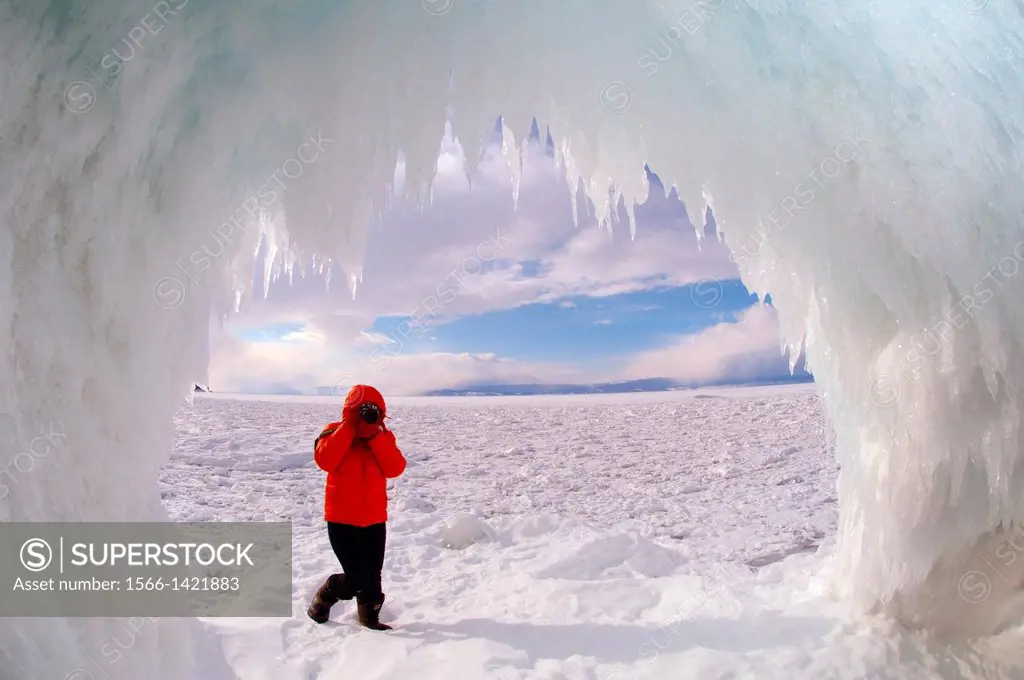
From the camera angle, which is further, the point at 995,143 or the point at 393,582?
the point at 393,582

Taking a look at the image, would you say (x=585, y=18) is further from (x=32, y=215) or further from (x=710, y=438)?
(x=710, y=438)

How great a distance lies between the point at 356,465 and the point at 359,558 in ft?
1.65

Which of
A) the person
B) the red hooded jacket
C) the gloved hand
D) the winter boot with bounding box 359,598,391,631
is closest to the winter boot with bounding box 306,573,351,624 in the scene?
the person

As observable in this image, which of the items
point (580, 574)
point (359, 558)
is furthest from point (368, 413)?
point (580, 574)

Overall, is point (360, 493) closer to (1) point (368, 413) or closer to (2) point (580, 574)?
(1) point (368, 413)

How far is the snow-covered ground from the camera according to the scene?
8.71 feet

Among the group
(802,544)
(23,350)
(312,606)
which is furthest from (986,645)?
(23,350)

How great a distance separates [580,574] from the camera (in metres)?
3.94

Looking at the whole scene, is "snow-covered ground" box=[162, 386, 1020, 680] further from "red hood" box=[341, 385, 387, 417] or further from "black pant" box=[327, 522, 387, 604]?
"red hood" box=[341, 385, 387, 417]

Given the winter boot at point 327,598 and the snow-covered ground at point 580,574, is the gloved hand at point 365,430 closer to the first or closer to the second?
the winter boot at point 327,598

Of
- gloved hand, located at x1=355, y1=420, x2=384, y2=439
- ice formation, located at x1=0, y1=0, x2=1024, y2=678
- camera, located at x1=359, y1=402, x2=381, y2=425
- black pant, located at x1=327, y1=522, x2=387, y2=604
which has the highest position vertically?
ice formation, located at x1=0, y1=0, x2=1024, y2=678

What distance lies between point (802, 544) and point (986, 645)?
215 centimetres

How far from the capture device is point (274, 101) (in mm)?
2061

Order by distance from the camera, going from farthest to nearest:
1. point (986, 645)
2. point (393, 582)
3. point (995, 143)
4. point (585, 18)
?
point (393, 582) → point (986, 645) → point (995, 143) → point (585, 18)
